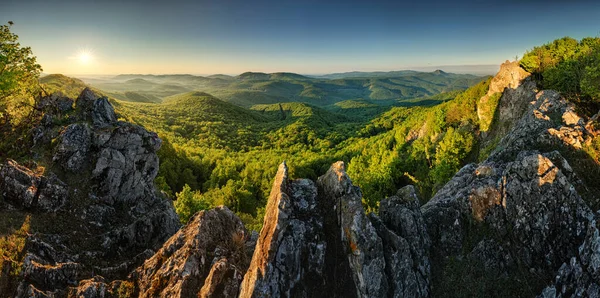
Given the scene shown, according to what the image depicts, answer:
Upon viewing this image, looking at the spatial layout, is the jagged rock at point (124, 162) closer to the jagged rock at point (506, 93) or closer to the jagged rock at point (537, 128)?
the jagged rock at point (537, 128)

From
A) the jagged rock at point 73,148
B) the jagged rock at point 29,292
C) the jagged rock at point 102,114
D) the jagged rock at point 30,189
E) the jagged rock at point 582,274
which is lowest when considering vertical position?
the jagged rock at point 29,292

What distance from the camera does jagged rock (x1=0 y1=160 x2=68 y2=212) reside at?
22.7 metres

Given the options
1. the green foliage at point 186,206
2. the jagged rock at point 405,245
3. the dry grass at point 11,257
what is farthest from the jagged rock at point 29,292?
the green foliage at point 186,206

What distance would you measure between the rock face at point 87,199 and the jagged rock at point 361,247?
17489mm

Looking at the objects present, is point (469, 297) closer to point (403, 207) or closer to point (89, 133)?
point (403, 207)

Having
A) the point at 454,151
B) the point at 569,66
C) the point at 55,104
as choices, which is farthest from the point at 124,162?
the point at 569,66

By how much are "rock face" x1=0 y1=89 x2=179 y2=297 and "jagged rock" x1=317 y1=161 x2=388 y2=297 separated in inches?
689

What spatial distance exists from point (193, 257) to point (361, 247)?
39.4 ft

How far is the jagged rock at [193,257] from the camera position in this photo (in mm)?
18609

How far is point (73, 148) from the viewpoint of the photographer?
2858 centimetres

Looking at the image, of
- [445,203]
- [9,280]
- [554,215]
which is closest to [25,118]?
[9,280]

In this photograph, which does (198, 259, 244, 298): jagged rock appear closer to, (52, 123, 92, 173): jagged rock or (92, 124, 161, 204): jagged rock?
(92, 124, 161, 204): jagged rock

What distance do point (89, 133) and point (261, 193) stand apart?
8018 cm

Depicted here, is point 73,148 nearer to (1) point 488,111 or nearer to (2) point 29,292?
(2) point 29,292
